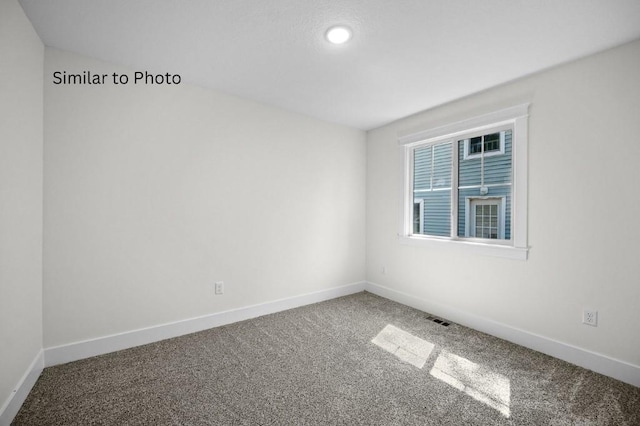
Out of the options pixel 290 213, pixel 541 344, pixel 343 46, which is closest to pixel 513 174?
pixel 541 344

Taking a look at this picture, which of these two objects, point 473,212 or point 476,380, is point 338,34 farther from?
point 476,380

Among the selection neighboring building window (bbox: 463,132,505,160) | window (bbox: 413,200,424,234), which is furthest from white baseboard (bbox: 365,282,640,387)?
neighboring building window (bbox: 463,132,505,160)

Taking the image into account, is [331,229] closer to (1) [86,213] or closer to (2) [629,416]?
(1) [86,213]

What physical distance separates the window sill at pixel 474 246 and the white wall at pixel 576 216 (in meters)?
0.07

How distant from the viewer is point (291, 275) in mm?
3510

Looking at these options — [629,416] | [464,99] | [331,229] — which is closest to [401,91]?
[464,99]

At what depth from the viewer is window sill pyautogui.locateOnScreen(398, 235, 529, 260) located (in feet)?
8.56

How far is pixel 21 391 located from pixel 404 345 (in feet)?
9.07

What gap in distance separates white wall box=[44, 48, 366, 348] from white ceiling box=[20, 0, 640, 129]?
417mm

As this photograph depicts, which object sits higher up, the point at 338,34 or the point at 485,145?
the point at 338,34

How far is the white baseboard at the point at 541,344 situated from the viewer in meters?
2.04

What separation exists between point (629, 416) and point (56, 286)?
401 centimetres

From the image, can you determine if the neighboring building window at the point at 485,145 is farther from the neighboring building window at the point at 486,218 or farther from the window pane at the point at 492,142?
the neighboring building window at the point at 486,218

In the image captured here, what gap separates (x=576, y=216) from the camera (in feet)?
7.50
